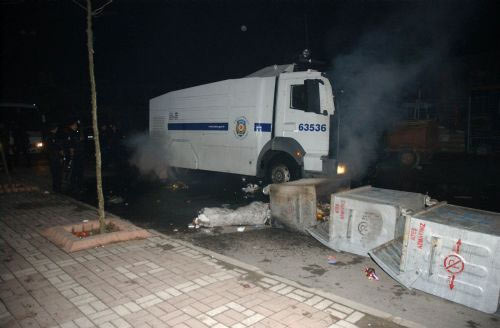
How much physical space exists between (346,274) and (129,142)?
11659 mm

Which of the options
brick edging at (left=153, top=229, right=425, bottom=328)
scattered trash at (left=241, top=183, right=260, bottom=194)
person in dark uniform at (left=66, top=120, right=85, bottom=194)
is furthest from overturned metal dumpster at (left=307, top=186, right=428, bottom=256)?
person in dark uniform at (left=66, top=120, right=85, bottom=194)

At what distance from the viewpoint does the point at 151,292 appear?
3629 millimetres

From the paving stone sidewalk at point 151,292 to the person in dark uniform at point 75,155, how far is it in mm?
4457

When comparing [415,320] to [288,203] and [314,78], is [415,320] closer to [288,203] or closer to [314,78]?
[288,203]

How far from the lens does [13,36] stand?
66.9 ft

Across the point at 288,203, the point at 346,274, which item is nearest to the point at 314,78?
the point at 288,203

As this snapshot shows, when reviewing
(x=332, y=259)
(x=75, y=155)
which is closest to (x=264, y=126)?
(x=332, y=259)

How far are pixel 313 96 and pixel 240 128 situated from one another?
2.38m

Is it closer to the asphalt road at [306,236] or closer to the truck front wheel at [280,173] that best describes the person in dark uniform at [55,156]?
the asphalt road at [306,236]

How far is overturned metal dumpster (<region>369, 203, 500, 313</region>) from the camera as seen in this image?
330 centimetres

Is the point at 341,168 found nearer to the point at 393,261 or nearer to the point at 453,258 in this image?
the point at 393,261

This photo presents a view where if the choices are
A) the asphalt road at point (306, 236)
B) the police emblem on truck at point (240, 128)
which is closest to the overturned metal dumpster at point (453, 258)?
the asphalt road at point (306, 236)

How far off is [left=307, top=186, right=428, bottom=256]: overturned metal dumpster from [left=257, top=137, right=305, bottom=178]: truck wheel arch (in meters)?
3.29

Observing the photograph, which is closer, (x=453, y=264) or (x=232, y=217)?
(x=453, y=264)
